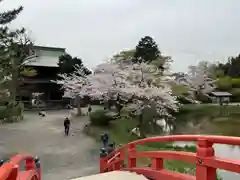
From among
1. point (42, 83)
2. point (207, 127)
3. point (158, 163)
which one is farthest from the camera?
point (42, 83)

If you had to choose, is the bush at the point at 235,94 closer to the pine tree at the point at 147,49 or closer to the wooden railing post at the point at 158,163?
the pine tree at the point at 147,49

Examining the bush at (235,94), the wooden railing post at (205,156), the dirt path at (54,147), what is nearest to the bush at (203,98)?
the bush at (235,94)

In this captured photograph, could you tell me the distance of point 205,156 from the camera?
2623mm

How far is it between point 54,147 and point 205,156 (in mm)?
12540

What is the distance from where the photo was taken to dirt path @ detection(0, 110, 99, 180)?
10.6 metres

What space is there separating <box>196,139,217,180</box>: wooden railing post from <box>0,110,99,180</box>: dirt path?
7.52 m

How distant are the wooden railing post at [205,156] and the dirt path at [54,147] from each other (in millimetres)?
7524

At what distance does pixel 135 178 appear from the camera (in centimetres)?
418

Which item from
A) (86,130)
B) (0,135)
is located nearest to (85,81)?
(86,130)

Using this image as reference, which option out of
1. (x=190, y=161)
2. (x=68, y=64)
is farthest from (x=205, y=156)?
(x=68, y=64)

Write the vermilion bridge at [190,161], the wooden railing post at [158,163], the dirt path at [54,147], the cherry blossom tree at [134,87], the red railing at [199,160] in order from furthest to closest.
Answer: the cherry blossom tree at [134,87] → the dirt path at [54,147] → the wooden railing post at [158,163] → the red railing at [199,160] → the vermilion bridge at [190,161]

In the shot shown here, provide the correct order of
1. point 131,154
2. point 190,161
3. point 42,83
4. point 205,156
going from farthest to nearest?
point 42,83, point 131,154, point 190,161, point 205,156

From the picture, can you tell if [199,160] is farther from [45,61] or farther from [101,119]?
[45,61]

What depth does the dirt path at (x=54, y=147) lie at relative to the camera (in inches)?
419
